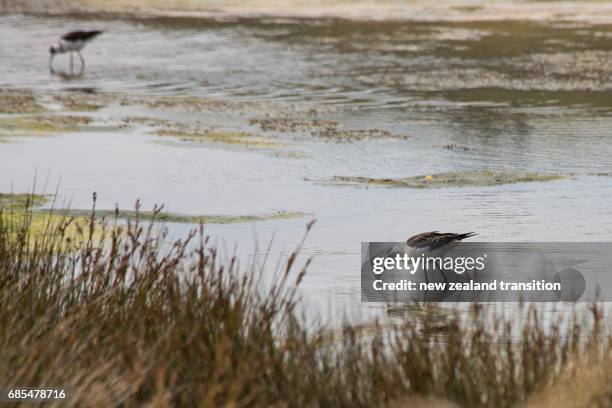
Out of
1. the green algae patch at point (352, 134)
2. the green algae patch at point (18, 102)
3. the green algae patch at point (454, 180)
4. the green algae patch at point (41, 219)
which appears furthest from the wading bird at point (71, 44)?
the green algae patch at point (41, 219)

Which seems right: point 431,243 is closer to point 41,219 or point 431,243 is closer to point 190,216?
point 190,216

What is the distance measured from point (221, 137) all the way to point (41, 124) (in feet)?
11.2

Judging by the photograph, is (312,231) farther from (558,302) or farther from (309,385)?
(309,385)

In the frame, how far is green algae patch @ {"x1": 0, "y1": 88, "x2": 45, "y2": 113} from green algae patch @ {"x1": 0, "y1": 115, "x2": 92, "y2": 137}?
3.40 ft

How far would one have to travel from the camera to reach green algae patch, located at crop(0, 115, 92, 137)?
2389cm

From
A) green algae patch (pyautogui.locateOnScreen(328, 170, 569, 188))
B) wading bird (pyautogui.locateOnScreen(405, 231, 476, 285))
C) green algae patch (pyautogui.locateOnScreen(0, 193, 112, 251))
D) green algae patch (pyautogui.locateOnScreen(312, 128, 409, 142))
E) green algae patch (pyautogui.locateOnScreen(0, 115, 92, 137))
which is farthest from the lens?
green algae patch (pyautogui.locateOnScreen(0, 115, 92, 137))

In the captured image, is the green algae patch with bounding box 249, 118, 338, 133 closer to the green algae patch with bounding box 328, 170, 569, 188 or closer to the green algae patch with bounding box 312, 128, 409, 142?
the green algae patch with bounding box 312, 128, 409, 142

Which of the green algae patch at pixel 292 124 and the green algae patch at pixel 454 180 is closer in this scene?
the green algae patch at pixel 454 180

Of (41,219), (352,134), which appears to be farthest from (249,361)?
(352,134)

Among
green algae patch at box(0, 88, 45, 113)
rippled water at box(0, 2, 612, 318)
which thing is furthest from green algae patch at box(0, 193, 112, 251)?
green algae patch at box(0, 88, 45, 113)

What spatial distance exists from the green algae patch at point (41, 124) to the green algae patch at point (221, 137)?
1.68 m

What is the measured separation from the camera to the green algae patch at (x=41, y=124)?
940 inches

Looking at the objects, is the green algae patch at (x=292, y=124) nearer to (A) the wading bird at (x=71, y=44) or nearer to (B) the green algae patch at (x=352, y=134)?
(B) the green algae patch at (x=352, y=134)

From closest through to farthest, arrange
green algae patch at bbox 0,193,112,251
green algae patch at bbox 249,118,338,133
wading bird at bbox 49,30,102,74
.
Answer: green algae patch at bbox 0,193,112,251 < green algae patch at bbox 249,118,338,133 < wading bird at bbox 49,30,102,74
